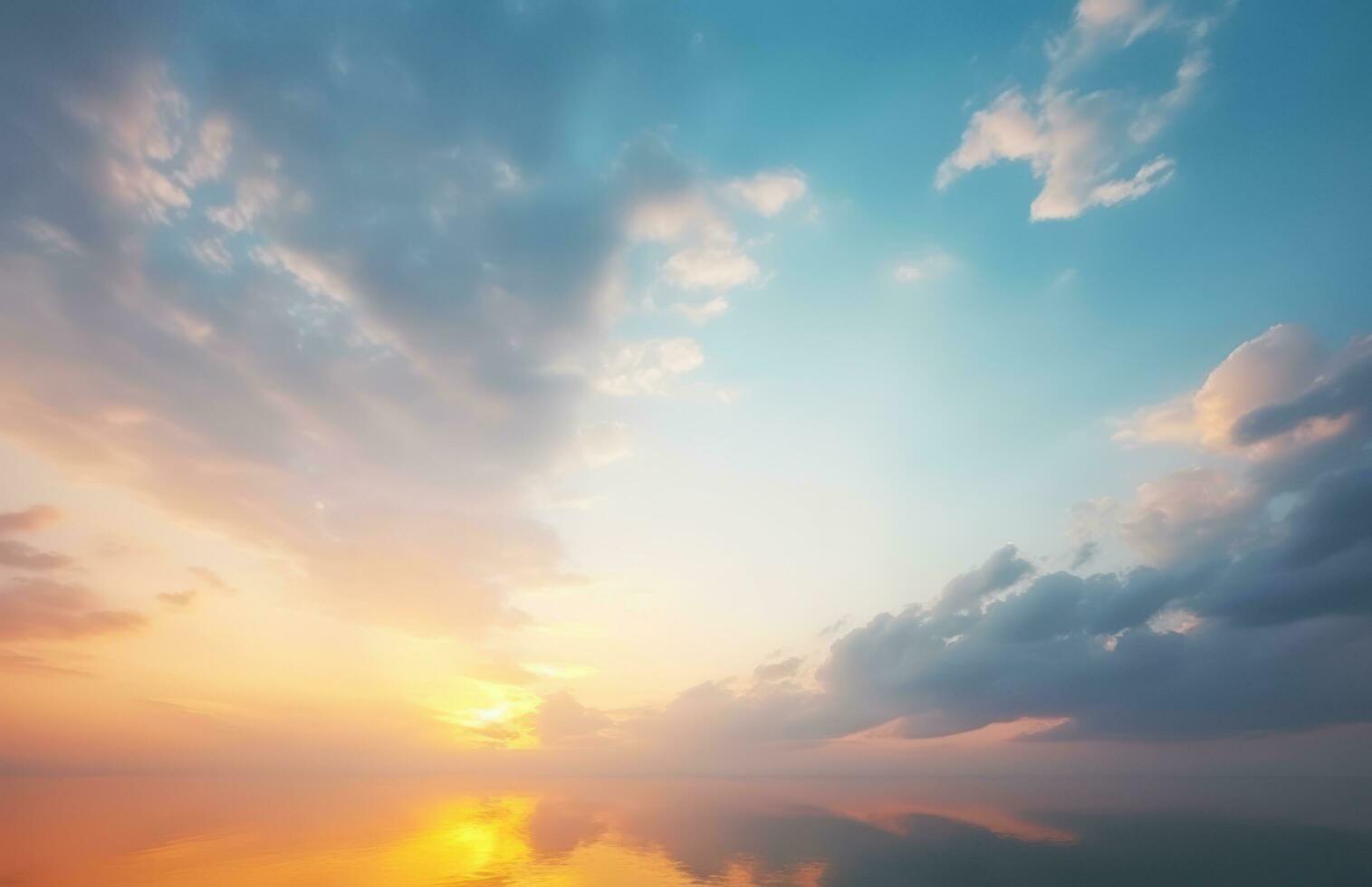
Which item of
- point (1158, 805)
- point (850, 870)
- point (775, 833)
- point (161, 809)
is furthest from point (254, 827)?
point (1158, 805)

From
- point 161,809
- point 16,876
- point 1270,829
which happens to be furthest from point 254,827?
point 1270,829

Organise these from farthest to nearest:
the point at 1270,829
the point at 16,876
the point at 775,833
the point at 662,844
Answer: the point at 1270,829 < the point at 775,833 < the point at 662,844 < the point at 16,876

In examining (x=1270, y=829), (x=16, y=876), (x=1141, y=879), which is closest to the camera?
(x=16, y=876)

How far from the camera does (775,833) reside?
112m

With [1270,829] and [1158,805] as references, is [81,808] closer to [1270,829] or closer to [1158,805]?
[1270,829]

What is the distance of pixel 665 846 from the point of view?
308ft

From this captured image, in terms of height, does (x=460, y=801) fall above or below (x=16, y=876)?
above

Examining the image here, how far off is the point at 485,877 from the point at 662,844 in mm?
35748

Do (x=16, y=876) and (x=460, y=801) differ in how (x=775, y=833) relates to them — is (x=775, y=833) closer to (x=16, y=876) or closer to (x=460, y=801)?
(x=16, y=876)

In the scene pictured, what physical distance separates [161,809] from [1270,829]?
835 ft

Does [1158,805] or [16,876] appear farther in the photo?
[1158,805]

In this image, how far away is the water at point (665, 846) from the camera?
2827 inches

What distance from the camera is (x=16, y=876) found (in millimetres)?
67938

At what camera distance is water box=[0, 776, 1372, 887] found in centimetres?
7181
